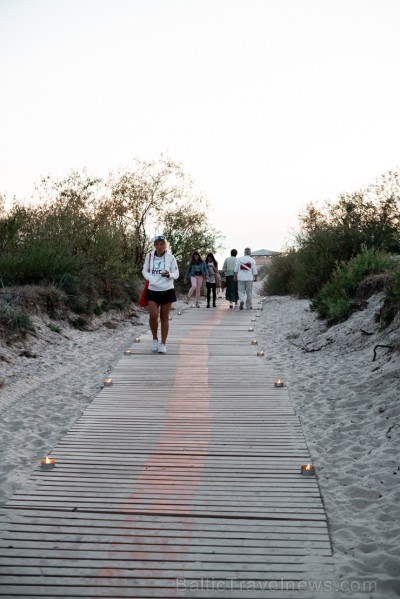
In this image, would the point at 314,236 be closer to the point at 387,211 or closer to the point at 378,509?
the point at 387,211

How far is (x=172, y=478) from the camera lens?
463 centimetres

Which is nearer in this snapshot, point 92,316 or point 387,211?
point 92,316

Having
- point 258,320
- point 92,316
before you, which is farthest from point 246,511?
point 258,320

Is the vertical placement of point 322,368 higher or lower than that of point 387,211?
lower

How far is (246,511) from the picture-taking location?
4.06m

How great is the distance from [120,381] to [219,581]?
16.7 ft

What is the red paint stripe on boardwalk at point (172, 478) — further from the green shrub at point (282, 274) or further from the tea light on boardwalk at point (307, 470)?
the green shrub at point (282, 274)

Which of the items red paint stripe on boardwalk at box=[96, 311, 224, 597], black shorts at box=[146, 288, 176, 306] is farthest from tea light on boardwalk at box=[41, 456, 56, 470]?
black shorts at box=[146, 288, 176, 306]

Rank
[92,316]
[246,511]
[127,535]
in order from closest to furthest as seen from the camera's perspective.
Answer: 1. [127,535]
2. [246,511]
3. [92,316]

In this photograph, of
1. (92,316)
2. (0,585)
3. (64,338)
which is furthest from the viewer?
(92,316)

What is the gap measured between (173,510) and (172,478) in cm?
58

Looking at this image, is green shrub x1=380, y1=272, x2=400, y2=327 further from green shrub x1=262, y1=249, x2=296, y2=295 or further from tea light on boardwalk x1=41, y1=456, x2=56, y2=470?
green shrub x1=262, y1=249, x2=296, y2=295

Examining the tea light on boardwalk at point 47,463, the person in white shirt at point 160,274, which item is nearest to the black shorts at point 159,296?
the person in white shirt at point 160,274

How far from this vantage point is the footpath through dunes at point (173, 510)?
3.22 meters
